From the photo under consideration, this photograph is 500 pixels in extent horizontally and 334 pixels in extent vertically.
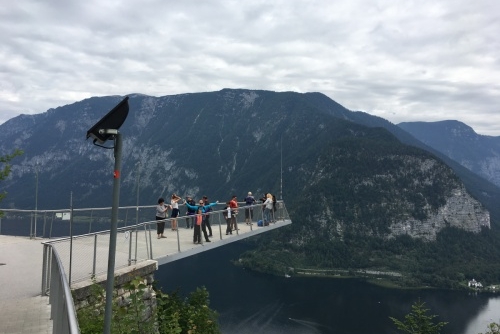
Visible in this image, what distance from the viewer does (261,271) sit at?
156 metres

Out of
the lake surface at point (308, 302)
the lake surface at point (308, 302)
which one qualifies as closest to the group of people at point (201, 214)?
the lake surface at point (308, 302)

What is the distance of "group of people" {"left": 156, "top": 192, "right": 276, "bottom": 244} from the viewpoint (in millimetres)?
15086

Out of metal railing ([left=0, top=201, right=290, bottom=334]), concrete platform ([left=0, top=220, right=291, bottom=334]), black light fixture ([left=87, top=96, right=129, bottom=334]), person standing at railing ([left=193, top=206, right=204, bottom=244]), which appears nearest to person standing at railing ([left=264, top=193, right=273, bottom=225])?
metal railing ([left=0, top=201, right=290, bottom=334])

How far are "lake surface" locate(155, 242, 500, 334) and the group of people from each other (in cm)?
6943

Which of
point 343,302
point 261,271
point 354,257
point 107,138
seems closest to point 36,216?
point 107,138

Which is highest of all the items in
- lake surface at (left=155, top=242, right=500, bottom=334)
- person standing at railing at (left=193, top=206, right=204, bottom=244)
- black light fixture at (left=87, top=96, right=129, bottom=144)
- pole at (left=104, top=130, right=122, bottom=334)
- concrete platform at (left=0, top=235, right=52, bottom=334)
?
black light fixture at (left=87, top=96, right=129, bottom=144)

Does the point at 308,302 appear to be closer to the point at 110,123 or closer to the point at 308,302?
the point at 308,302

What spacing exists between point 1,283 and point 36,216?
7677 millimetres

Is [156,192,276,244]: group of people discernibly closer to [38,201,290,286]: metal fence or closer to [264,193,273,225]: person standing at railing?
[264,193,273,225]: person standing at railing

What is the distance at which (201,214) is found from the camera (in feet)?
49.1

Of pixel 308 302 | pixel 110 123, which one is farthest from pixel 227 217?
pixel 308 302

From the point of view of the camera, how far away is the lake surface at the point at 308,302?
94375 millimetres

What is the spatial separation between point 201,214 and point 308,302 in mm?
106267

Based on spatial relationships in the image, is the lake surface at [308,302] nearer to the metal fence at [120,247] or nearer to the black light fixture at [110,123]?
the metal fence at [120,247]
